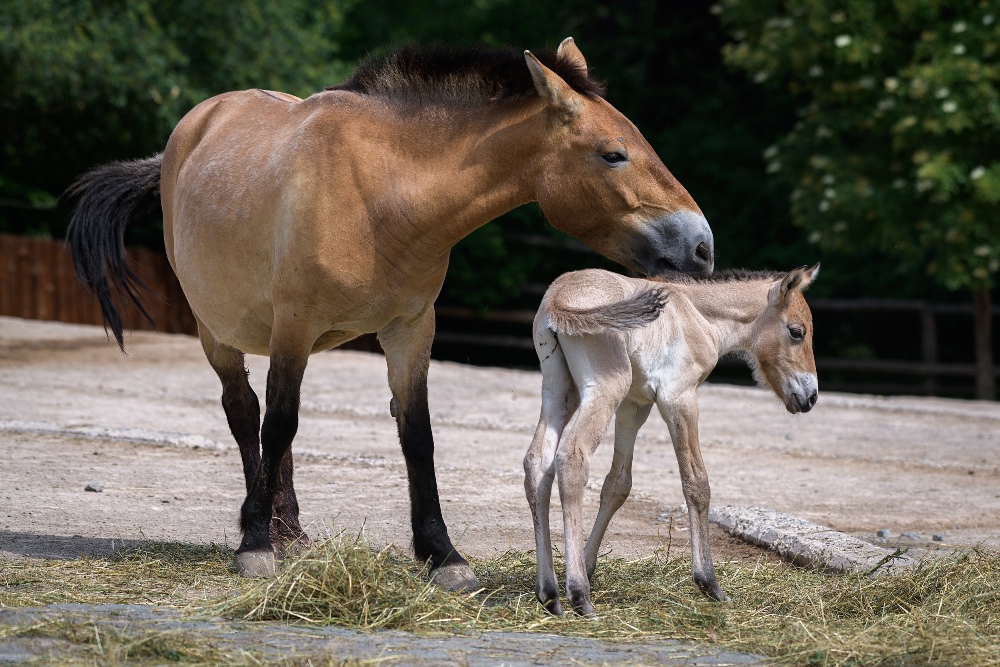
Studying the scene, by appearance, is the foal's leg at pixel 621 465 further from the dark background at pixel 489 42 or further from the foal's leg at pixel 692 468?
the dark background at pixel 489 42

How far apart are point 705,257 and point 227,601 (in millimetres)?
2195

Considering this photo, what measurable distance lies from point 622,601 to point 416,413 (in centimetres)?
128

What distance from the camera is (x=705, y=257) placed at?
4824 mm

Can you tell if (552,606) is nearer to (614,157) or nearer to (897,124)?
(614,157)

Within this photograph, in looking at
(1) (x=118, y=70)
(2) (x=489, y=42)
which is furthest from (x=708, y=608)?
(2) (x=489, y=42)

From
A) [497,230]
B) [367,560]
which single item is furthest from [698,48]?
[367,560]

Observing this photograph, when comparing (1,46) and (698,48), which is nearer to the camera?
(1,46)

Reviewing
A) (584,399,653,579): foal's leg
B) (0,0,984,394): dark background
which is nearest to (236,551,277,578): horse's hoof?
(584,399,653,579): foal's leg

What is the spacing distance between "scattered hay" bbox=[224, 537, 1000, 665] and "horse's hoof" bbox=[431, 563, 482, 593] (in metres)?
0.06

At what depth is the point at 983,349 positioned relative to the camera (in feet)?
54.3

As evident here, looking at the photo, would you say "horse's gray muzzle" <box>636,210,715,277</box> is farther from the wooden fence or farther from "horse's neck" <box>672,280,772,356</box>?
the wooden fence

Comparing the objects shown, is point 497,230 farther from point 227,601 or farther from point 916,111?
point 227,601

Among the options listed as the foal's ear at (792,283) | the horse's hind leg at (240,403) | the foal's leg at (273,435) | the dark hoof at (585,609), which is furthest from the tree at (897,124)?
the dark hoof at (585,609)

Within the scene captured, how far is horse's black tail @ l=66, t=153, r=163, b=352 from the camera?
6.60 meters
